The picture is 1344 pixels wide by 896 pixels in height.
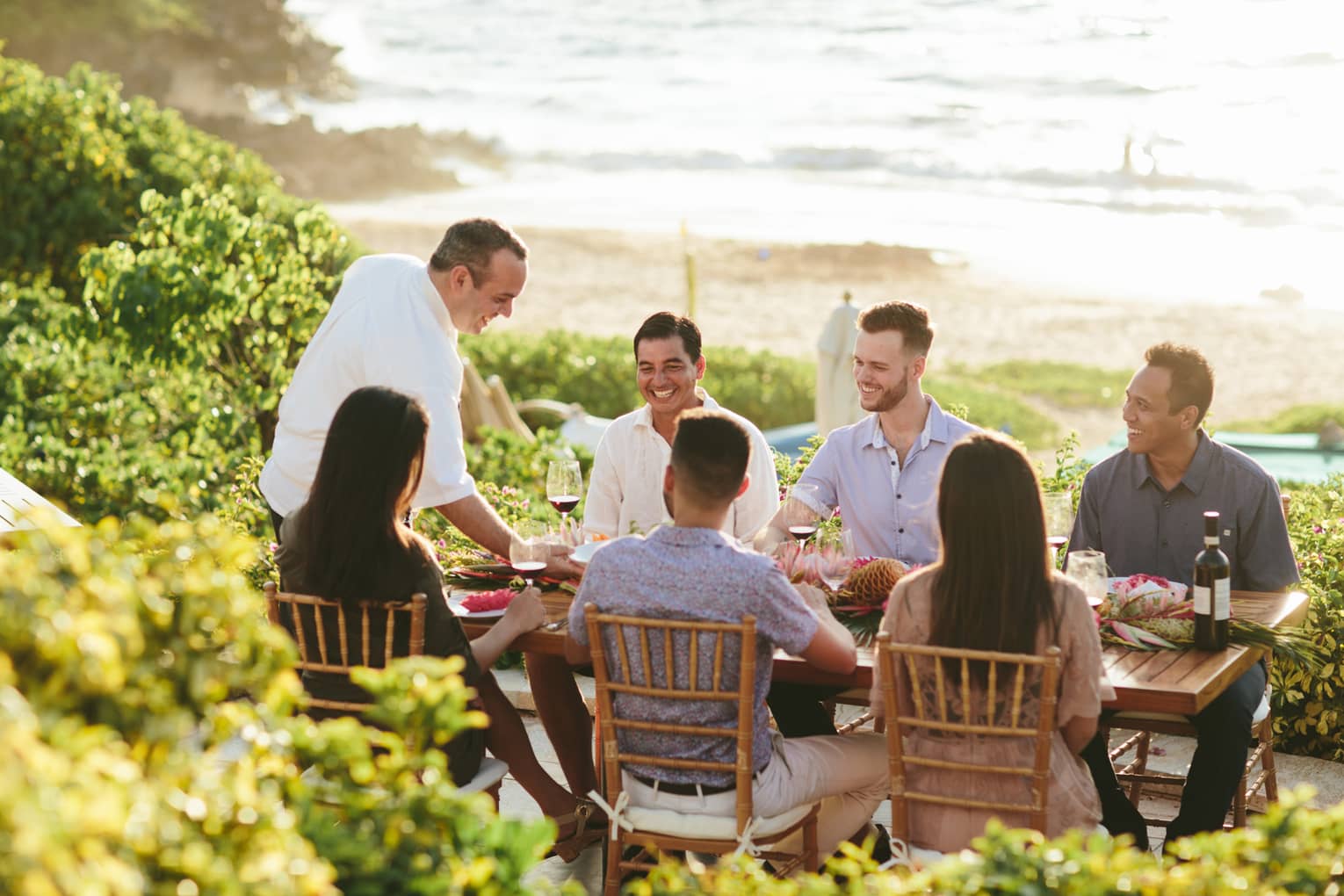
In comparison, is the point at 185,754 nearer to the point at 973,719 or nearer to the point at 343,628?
the point at 343,628

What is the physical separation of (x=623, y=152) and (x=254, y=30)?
34.7 feet

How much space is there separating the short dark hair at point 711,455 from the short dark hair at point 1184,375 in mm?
1417

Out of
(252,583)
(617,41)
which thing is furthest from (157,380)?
(617,41)

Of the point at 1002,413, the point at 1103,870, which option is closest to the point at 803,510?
the point at 1103,870

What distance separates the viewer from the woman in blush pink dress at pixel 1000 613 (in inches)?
105

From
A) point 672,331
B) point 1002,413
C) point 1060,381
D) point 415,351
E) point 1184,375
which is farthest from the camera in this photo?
point 1060,381

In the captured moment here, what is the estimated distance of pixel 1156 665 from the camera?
3000mm

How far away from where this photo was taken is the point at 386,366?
3996mm

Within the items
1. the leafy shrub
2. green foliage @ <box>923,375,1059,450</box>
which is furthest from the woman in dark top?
green foliage @ <box>923,375,1059,450</box>

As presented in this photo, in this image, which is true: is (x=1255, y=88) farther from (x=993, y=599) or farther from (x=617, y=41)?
(x=993, y=599)

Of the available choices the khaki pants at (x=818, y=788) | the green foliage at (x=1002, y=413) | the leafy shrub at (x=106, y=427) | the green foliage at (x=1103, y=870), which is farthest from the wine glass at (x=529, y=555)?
the green foliage at (x=1002, y=413)

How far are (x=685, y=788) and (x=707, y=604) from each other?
464 mm

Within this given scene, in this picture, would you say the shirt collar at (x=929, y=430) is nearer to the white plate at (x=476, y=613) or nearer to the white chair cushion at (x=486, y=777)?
the white plate at (x=476, y=613)

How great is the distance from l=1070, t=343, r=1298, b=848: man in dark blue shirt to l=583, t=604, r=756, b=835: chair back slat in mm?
1164
